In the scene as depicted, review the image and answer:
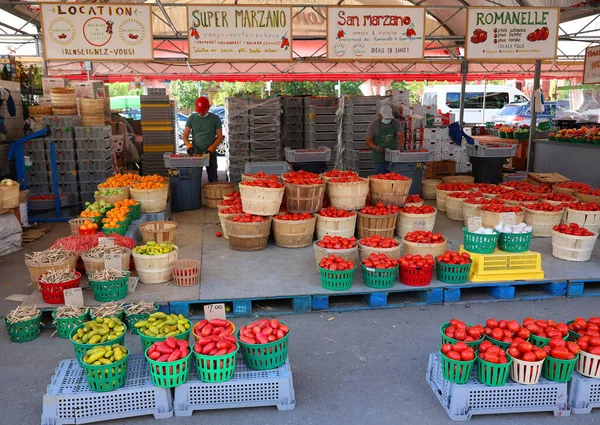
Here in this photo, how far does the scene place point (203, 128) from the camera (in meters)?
11.6

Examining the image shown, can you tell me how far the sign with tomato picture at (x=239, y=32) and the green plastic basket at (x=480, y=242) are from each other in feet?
17.4

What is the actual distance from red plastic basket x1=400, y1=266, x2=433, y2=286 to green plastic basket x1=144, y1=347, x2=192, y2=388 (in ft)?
10.2

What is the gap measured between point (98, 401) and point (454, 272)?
414 cm

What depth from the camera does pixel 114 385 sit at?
4.03m

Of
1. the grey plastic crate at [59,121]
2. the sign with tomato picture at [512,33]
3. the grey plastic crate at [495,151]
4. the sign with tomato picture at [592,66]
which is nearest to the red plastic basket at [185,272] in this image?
the grey plastic crate at [59,121]

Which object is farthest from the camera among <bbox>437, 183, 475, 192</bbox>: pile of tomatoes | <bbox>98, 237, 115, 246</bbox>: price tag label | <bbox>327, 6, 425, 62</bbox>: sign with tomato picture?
<bbox>327, 6, 425, 62</bbox>: sign with tomato picture

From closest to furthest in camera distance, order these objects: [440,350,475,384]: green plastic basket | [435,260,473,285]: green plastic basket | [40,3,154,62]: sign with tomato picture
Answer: [440,350,475,384]: green plastic basket < [435,260,473,285]: green plastic basket < [40,3,154,62]: sign with tomato picture

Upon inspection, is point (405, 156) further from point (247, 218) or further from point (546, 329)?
point (546, 329)

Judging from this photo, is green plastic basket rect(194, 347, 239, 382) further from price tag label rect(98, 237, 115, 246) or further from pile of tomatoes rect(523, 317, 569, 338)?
price tag label rect(98, 237, 115, 246)

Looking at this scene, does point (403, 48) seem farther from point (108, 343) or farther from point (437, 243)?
point (108, 343)

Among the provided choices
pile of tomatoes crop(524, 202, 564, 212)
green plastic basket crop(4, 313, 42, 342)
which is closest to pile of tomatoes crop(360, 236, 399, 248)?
pile of tomatoes crop(524, 202, 564, 212)

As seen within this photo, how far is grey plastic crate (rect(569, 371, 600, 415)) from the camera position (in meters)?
4.13

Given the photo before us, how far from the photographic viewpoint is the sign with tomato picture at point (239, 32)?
1004 centimetres

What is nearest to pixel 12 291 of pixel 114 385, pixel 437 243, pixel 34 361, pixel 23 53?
pixel 34 361
